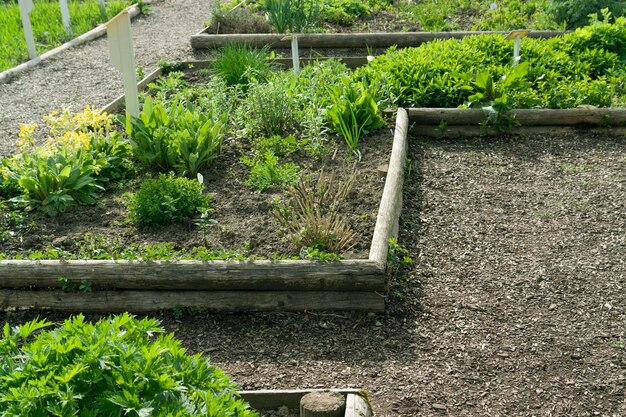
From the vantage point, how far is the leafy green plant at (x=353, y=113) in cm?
697

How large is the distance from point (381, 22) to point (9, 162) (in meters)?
5.94

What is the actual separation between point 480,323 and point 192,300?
5.54 feet

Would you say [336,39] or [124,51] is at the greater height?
[124,51]

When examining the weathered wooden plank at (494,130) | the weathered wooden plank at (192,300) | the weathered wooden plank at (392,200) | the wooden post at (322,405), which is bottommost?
the weathered wooden plank at (192,300)

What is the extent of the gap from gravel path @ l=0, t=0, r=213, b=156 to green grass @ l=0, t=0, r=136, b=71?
0.36 m

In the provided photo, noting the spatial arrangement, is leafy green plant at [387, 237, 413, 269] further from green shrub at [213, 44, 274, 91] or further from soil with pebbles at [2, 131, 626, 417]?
green shrub at [213, 44, 274, 91]

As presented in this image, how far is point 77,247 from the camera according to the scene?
5.66m

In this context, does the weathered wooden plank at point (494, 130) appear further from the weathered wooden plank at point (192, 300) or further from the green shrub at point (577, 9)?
the weathered wooden plank at point (192, 300)

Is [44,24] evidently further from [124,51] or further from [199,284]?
[199,284]

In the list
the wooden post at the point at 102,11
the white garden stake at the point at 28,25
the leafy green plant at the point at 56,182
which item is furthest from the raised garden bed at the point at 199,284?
the wooden post at the point at 102,11

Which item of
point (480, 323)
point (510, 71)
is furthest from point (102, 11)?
point (480, 323)

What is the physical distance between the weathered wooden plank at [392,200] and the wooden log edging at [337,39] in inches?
109

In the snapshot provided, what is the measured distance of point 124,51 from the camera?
6473 mm

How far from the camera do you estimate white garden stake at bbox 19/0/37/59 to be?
10062 mm
